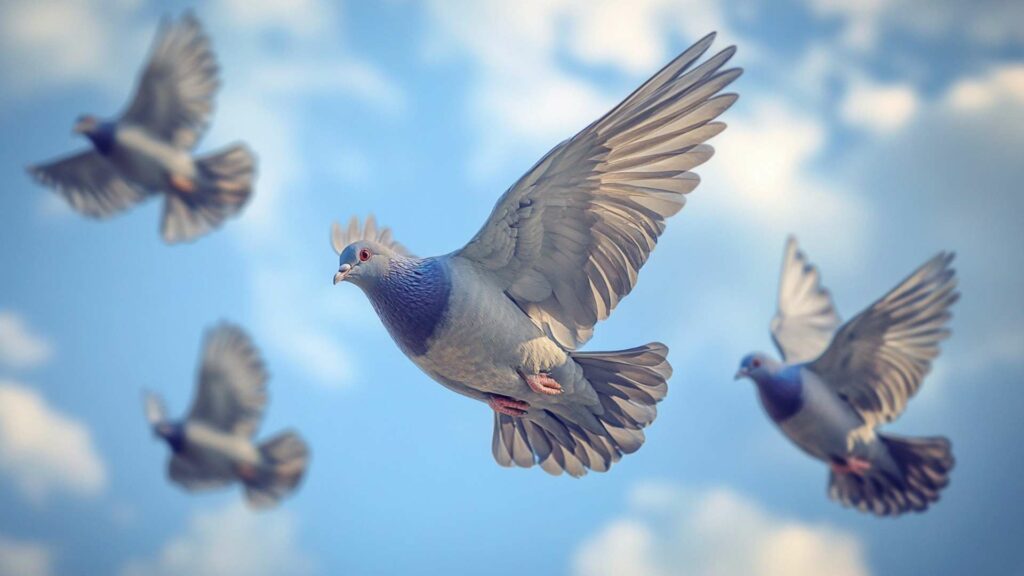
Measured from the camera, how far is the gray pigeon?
30.0 ft

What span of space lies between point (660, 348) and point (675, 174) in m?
0.92

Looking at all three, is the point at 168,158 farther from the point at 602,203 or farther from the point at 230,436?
the point at 602,203

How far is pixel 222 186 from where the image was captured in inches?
385

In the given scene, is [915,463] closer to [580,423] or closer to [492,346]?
[580,423]

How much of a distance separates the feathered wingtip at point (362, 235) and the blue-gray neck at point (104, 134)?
12.9 ft

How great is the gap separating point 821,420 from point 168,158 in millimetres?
6348

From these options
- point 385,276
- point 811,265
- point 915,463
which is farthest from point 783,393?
point 385,276

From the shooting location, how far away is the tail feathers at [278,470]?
938 cm

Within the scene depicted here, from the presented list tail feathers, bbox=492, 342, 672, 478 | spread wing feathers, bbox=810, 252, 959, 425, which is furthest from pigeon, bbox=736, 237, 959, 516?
tail feathers, bbox=492, 342, 672, 478

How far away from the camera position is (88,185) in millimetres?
10031

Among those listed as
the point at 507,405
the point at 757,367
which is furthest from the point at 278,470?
the point at 507,405

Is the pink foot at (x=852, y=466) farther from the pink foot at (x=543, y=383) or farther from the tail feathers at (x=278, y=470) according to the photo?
the tail feathers at (x=278, y=470)

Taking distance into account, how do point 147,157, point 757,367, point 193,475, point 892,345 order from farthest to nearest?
point 193,475 < point 147,157 < point 757,367 < point 892,345

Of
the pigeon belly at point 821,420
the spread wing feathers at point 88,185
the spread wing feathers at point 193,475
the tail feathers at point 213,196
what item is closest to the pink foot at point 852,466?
the pigeon belly at point 821,420
